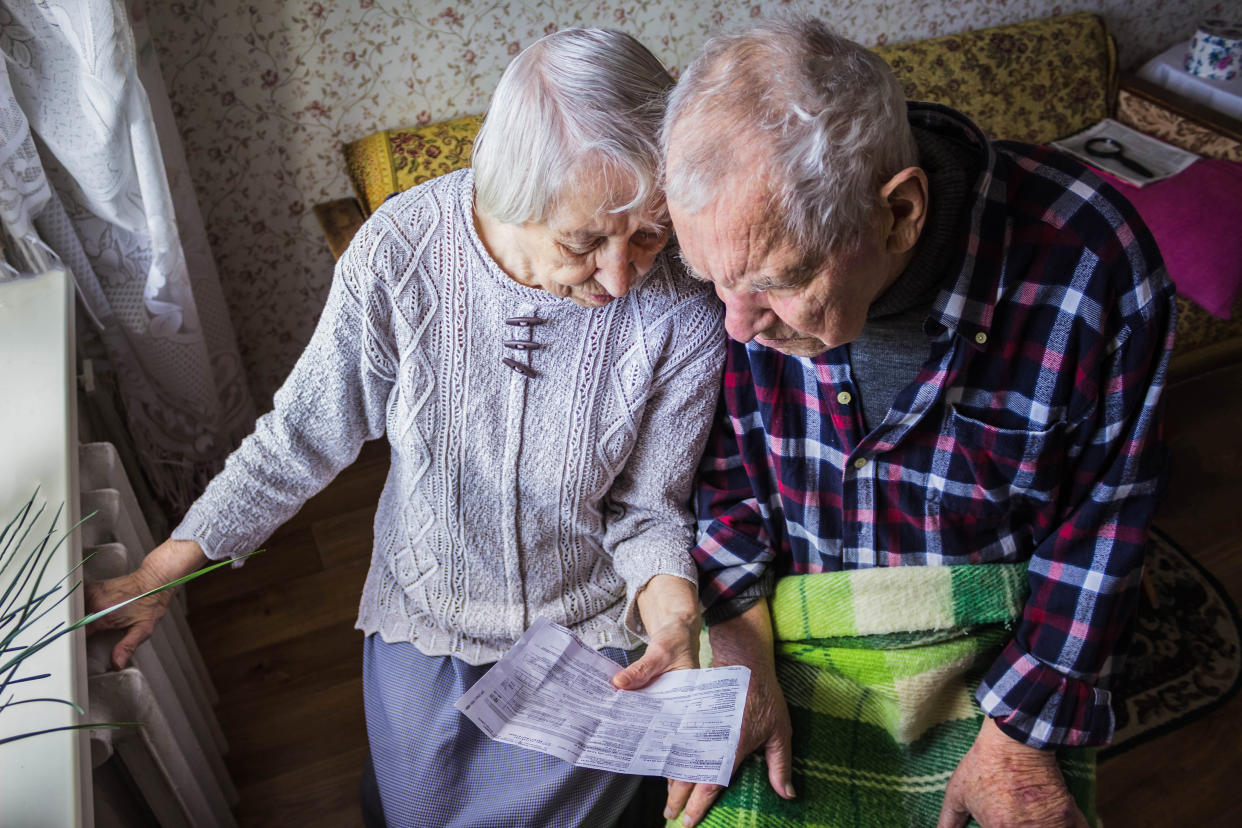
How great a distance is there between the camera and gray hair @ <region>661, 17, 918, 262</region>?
35.3 inches

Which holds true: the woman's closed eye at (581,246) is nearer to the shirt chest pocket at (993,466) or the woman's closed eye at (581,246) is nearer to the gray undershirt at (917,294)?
the gray undershirt at (917,294)

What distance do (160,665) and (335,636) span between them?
796 mm

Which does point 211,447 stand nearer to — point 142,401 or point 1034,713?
point 142,401

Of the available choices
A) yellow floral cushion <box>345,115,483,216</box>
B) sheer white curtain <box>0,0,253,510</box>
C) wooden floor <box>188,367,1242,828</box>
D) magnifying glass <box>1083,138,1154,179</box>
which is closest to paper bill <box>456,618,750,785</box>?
wooden floor <box>188,367,1242,828</box>

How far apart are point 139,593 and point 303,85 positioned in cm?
114

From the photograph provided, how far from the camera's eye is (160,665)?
1227 mm

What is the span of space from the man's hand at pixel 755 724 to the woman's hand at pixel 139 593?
0.65 meters

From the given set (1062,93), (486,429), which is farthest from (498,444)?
(1062,93)

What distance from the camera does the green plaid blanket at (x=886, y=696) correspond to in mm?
1181

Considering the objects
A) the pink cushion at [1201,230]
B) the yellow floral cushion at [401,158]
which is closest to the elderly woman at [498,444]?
the yellow floral cushion at [401,158]

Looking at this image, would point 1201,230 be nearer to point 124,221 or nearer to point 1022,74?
point 1022,74

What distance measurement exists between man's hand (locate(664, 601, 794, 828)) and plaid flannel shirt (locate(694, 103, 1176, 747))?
5 cm

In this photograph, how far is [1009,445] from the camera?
1117 millimetres

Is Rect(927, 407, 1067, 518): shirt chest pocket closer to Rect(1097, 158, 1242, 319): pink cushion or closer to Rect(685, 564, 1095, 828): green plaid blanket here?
Rect(685, 564, 1095, 828): green plaid blanket
